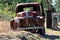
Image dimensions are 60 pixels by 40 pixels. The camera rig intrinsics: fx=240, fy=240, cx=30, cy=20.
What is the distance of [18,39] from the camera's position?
11125mm

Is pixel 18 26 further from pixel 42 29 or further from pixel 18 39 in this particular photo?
pixel 18 39

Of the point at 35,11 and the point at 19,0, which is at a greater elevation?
the point at 35,11

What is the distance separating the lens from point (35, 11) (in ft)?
54.8

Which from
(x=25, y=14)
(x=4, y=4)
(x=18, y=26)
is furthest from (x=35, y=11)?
(x=4, y=4)

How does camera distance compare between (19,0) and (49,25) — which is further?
(19,0)

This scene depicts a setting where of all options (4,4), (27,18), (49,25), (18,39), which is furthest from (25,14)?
(4,4)

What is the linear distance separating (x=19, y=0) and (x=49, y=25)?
15334 mm

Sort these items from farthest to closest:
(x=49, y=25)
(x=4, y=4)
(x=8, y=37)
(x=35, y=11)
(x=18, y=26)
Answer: (x=4, y=4)
(x=49, y=25)
(x=35, y=11)
(x=18, y=26)
(x=8, y=37)

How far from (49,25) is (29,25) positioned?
789cm

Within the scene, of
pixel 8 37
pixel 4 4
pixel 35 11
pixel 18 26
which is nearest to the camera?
pixel 8 37

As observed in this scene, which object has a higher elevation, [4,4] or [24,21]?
[24,21]

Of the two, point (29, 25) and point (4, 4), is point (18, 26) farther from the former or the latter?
point (4, 4)

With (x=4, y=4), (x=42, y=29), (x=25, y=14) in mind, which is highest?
(x=25, y=14)

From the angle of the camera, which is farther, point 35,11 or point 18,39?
point 35,11
